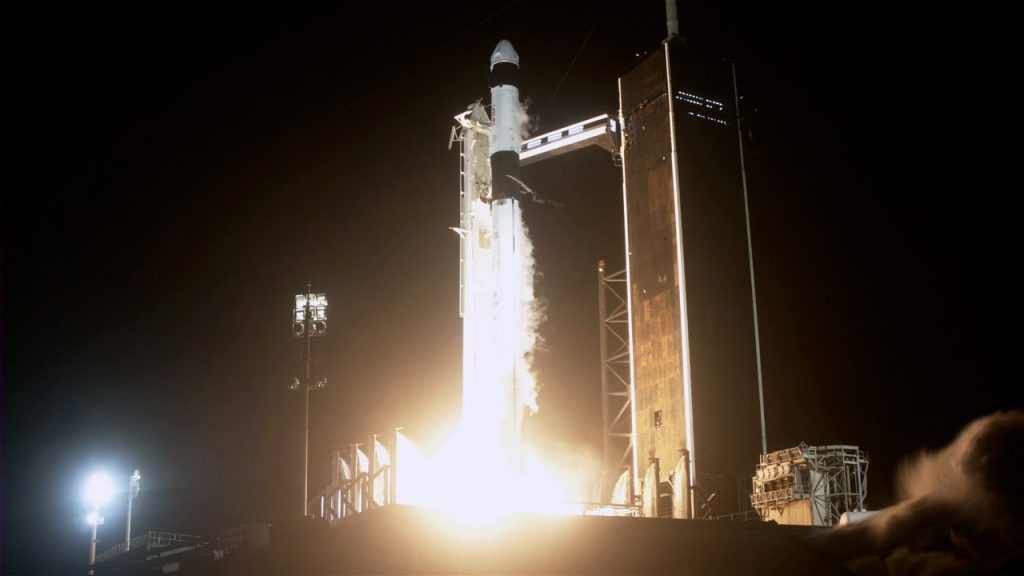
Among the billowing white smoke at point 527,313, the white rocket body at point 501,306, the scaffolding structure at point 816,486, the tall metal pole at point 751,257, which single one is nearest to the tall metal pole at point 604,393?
the billowing white smoke at point 527,313

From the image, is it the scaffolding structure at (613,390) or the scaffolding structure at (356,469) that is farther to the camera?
the scaffolding structure at (613,390)

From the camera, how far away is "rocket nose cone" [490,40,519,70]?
30250 mm

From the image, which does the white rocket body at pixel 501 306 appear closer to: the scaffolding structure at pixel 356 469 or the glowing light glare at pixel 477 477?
the glowing light glare at pixel 477 477

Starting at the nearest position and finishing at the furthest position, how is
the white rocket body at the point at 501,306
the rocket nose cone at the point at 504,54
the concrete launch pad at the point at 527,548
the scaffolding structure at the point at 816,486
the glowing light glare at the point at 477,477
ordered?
1. the concrete launch pad at the point at 527,548
2. the scaffolding structure at the point at 816,486
3. the glowing light glare at the point at 477,477
4. the white rocket body at the point at 501,306
5. the rocket nose cone at the point at 504,54

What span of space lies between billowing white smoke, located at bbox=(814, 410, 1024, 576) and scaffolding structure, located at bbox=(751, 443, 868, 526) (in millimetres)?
2418

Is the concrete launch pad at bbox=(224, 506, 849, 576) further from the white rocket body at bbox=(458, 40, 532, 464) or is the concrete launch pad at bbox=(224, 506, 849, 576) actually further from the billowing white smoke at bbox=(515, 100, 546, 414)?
the billowing white smoke at bbox=(515, 100, 546, 414)

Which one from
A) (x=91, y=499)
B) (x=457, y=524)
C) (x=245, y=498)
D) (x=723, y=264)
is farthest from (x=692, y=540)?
(x=245, y=498)

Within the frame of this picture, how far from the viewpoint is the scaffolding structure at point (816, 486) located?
23281 mm

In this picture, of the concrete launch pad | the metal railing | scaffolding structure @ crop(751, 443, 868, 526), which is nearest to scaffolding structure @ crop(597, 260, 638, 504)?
scaffolding structure @ crop(751, 443, 868, 526)

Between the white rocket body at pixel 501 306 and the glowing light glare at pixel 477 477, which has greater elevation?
the white rocket body at pixel 501 306

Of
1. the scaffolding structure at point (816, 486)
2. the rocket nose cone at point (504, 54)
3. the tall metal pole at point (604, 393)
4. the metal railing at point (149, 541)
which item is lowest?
the metal railing at point (149, 541)

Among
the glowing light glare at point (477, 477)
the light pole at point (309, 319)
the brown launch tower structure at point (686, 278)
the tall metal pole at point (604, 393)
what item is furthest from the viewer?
the tall metal pole at point (604, 393)

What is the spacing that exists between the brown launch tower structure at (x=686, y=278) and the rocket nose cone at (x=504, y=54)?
3919 millimetres

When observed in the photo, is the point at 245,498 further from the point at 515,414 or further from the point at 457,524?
the point at 457,524
